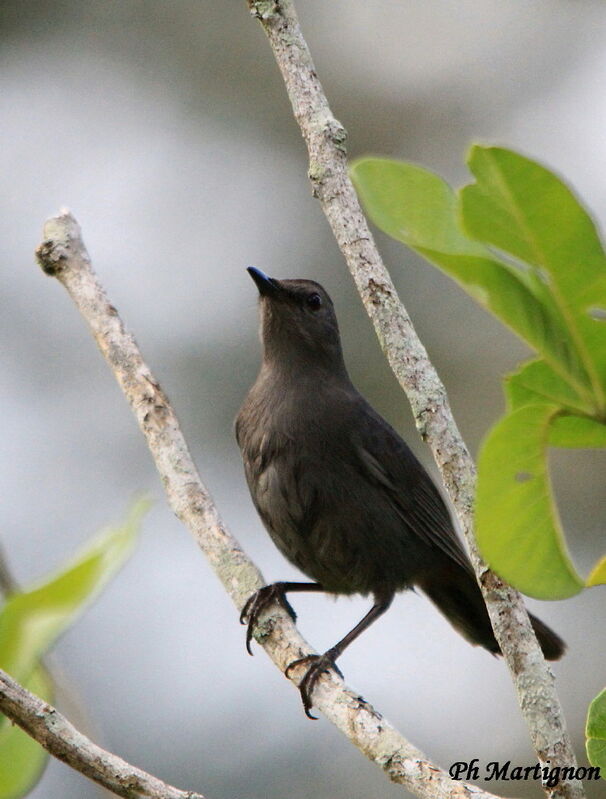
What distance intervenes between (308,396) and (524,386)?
126 inches

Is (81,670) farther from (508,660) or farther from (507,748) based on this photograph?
(508,660)

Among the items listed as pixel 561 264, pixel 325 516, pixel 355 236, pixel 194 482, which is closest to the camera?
pixel 561 264

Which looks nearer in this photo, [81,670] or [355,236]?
[355,236]

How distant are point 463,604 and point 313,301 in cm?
158

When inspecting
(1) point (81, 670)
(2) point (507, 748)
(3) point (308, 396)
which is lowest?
(2) point (507, 748)

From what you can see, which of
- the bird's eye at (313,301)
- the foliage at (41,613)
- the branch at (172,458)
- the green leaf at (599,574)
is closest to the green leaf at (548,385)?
the green leaf at (599,574)

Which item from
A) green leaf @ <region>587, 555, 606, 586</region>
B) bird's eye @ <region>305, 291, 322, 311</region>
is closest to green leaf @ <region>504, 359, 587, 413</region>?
green leaf @ <region>587, 555, 606, 586</region>

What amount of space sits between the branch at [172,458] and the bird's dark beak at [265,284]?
128 centimetres

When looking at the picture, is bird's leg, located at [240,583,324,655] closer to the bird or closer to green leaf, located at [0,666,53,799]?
the bird

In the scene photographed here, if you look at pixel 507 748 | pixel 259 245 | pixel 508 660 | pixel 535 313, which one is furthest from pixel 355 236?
pixel 259 245

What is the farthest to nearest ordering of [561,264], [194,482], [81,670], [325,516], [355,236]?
[81,670], [325,516], [194,482], [355,236], [561,264]

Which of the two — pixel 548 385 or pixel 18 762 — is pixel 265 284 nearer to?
pixel 18 762

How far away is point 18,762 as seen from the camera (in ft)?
6.23

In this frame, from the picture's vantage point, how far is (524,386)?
1380 millimetres
